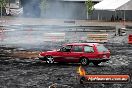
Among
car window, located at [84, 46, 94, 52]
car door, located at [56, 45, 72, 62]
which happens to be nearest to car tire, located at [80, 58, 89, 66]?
car window, located at [84, 46, 94, 52]

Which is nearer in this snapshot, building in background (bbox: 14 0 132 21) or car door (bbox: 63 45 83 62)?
car door (bbox: 63 45 83 62)

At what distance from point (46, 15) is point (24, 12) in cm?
505

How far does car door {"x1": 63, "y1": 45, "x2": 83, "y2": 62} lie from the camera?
2736 centimetres

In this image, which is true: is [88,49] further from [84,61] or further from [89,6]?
[89,6]

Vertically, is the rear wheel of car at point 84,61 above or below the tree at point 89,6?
below

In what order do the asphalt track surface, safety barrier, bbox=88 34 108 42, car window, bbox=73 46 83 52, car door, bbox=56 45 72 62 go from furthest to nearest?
1. safety barrier, bbox=88 34 108 42
2. car door, bbox=56 45 72 62
3. car window, bbox=73 46 83 52
4. the asphalt track surface

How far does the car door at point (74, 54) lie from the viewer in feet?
89.8

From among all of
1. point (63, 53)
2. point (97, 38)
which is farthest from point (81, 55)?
point (97, 38)

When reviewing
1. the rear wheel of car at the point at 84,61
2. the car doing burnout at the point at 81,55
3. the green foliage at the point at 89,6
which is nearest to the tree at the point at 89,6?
the green foliage at the point at 89,6

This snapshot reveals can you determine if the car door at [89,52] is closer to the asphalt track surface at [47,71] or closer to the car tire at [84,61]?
the car tire at [84,61]

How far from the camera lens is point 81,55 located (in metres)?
27.2

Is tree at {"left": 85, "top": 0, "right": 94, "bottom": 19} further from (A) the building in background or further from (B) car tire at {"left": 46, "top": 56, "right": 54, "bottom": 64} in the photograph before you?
(B) car tire at {"left": 46, "top": 56, "right": 54, "bottom": 64}

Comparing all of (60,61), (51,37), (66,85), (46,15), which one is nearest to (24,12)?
(46,15)

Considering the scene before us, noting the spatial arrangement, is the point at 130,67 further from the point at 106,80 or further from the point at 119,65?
the point at 106,80
